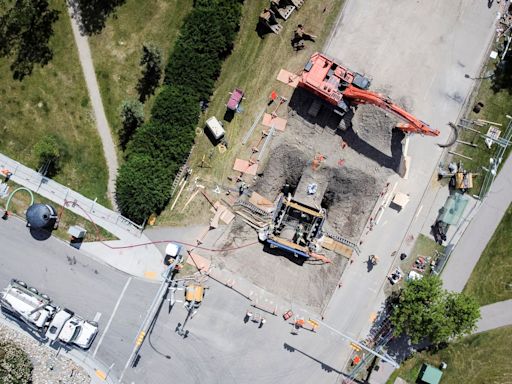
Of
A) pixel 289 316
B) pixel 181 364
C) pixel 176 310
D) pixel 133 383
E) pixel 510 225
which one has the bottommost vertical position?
pixel 133 383

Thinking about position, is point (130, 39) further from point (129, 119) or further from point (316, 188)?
point (316, 188)

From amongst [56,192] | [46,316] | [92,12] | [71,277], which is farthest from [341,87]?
[46,316]

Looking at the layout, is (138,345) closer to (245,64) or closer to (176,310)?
(176,310)

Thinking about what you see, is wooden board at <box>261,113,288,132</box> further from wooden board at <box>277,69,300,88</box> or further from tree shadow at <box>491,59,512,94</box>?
tree shadow at <box>491,59,512,94</box>

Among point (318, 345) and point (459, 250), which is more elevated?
point (459, 250)

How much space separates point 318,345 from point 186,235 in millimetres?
15584

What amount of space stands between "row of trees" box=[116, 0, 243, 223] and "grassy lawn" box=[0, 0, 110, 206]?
155 inches

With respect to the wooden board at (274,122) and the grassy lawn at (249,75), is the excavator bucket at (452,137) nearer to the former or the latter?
the grassy lawn at (249,75)

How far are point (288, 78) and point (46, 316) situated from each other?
29812 mm

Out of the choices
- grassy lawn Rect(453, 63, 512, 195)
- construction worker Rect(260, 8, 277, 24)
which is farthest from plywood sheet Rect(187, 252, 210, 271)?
grassy lawn Rect(453, 63, 512, 195)

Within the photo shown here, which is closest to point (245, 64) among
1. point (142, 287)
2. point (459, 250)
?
point (142, 287)

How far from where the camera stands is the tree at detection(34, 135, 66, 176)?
150 feet

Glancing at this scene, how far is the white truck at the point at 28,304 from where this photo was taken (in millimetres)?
46656

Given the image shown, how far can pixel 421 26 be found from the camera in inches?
1875
